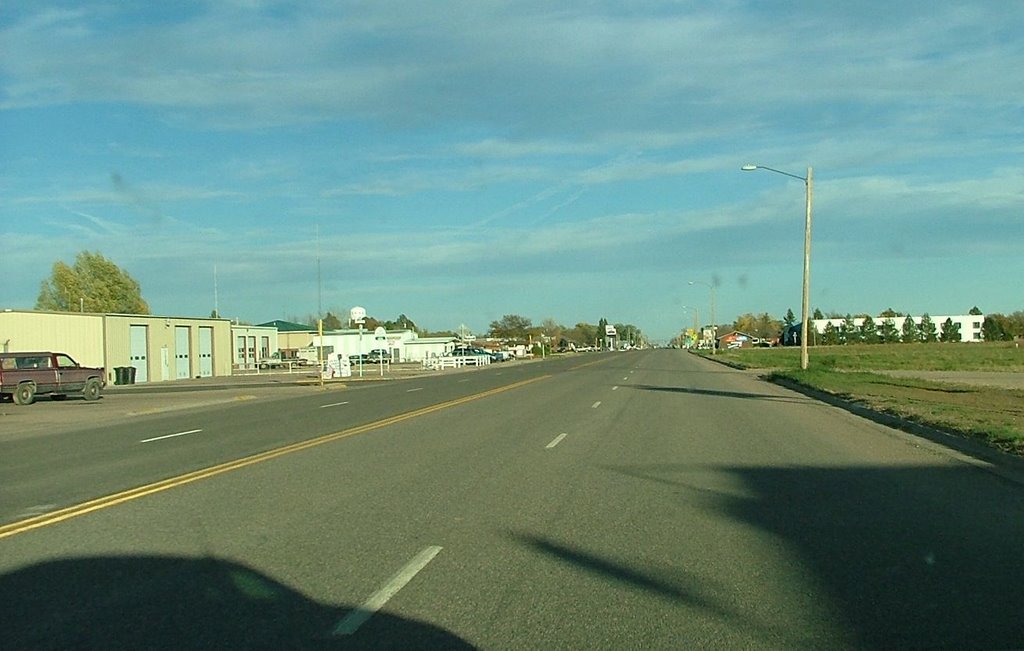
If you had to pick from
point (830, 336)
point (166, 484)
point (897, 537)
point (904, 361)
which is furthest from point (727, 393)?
point (830, 336)

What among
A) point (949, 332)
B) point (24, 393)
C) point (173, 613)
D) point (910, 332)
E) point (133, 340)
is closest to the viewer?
point (173, 613)

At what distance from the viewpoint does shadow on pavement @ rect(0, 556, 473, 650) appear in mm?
6336

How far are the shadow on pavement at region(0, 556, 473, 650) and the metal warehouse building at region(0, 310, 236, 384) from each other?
47.1m

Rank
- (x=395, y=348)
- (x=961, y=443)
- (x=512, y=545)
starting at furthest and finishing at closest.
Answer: (x=395, y=348), (x=961, y=443), (x=512, y=545)

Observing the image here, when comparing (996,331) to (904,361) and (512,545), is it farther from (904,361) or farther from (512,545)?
(512,545)

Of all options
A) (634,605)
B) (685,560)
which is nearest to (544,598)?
(634,605)

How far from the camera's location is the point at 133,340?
197ft

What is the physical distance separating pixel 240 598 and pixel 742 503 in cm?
613

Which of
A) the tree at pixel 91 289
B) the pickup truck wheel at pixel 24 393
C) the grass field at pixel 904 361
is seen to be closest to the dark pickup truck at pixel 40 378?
the pickup truck wheel at pixel 24 393

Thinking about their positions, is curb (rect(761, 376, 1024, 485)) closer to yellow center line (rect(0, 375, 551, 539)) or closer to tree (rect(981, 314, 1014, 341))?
yellow center line (rect(0, 375, 551, 539))

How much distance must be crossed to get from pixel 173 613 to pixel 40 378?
107 ft

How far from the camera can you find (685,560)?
8.48 metres

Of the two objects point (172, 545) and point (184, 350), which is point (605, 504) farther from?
point (184, 350)

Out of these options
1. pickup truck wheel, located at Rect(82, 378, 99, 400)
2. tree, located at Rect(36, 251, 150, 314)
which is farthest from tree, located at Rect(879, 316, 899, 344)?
pickup truck wheel, located at Rect(82, 378, 99, 400)
